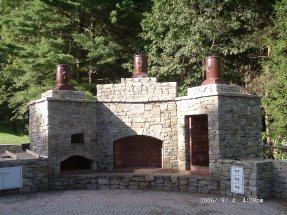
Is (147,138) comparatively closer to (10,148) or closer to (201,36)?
(10,148)

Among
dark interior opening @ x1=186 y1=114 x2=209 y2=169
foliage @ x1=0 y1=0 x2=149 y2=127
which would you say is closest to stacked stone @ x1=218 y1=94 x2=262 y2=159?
dark interior opening @ x1=186 y1=114 x2=209 y2=169

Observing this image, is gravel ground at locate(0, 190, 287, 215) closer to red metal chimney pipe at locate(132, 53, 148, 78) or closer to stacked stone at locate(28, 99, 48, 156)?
stacked stone at locate(28, 99, 48, 156)

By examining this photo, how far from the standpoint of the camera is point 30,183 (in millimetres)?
9188

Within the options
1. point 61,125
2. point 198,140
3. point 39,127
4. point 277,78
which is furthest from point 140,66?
point 277,78

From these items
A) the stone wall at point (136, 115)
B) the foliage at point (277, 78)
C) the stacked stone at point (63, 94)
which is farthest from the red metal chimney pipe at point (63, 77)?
the foliage at point (277, 78)

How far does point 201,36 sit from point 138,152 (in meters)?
5.83

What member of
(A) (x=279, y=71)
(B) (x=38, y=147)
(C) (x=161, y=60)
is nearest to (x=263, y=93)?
(A) (x=279, y=71)

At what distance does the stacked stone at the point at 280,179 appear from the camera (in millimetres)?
8070

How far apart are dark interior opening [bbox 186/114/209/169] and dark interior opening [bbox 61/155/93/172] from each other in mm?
3327

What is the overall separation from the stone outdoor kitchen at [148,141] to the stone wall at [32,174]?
0.03 metres

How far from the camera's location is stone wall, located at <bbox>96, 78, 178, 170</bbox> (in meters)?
10.5

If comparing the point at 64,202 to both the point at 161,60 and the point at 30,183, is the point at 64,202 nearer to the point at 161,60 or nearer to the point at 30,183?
the point at 30,183

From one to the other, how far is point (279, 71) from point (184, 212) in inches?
337
